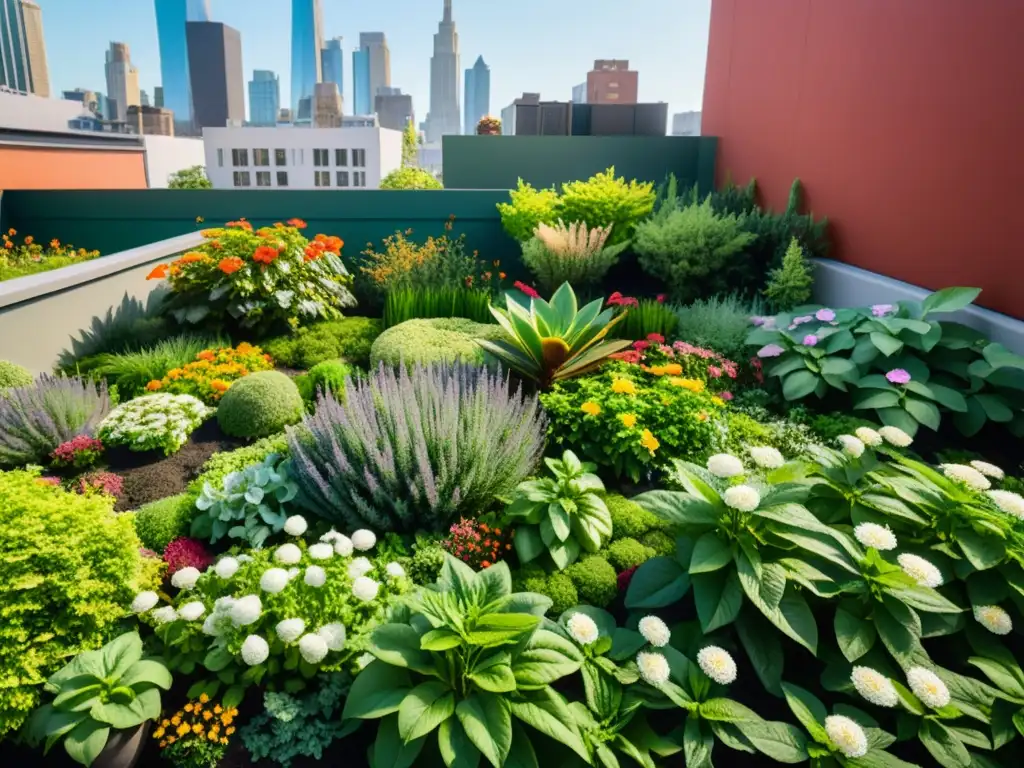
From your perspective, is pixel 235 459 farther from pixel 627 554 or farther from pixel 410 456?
pixel 627 554

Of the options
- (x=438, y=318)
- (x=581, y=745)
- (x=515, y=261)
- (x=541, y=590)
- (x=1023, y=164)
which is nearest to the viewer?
(x=581, y=745)

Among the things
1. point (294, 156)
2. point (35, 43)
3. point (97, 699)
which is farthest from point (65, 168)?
point (35, 43)

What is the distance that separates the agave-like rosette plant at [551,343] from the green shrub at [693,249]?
79.6 inches

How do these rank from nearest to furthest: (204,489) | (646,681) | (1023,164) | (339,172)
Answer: (646,681), (204,489), (1023,164), (339,172)

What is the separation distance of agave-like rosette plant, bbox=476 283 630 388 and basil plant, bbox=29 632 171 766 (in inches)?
100

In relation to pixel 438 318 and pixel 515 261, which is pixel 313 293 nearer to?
pixel 438 318

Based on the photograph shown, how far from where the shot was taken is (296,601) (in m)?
2.23

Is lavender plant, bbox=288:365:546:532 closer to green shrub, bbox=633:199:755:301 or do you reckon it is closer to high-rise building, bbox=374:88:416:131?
green shrub, bbox=633:199:755:301

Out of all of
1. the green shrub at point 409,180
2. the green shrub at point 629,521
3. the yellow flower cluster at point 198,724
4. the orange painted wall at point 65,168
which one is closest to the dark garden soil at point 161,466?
the yellow flower cluster at point 198,724

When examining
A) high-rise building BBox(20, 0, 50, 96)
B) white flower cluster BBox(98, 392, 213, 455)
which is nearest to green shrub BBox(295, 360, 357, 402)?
white flower cluster BBox(98, 392, 213, 455)

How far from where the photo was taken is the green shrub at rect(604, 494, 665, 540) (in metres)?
2.98

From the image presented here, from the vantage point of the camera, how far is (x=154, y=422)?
378 centimetres

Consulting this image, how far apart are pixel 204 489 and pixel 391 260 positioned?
429 centimetres

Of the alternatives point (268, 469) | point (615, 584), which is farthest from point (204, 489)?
point (615, 584)
